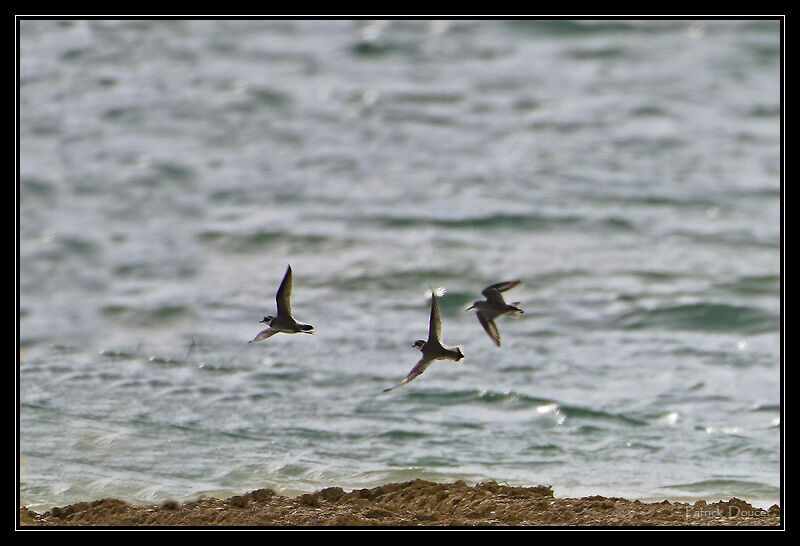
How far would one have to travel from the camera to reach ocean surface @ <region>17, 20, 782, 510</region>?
778 cm

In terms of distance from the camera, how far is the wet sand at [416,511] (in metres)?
5.79

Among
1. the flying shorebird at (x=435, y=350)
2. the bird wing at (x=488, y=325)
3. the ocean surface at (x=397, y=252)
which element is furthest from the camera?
the ocean surface at (x=397, y=252)

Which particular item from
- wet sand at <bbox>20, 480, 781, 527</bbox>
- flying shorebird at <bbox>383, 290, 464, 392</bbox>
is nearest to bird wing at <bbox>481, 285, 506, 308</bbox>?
flying shorebird at <bbox>383, 290, 464, 392</bbox>

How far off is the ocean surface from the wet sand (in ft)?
1.64

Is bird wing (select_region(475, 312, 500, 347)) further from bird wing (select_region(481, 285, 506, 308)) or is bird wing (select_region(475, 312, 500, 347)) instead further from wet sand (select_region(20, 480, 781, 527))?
wet sand (select_region(20, 480, 781, 527))

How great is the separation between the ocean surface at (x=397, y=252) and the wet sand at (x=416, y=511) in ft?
1.64

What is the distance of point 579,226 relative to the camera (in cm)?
1268

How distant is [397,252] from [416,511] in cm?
601

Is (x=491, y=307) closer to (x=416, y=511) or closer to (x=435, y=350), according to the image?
(x=435, y=350)

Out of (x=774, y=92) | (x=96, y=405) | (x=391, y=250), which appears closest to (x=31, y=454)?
(x=96, y=405)

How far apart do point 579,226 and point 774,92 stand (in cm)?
636

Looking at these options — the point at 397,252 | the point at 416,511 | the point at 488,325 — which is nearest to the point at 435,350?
the point at 488,325

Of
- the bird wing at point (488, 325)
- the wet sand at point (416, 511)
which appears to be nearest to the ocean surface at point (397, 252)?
the wet sand at point (416, 511)

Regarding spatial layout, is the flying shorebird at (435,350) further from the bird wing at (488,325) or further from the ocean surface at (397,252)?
the ocean surface at (397,252)
